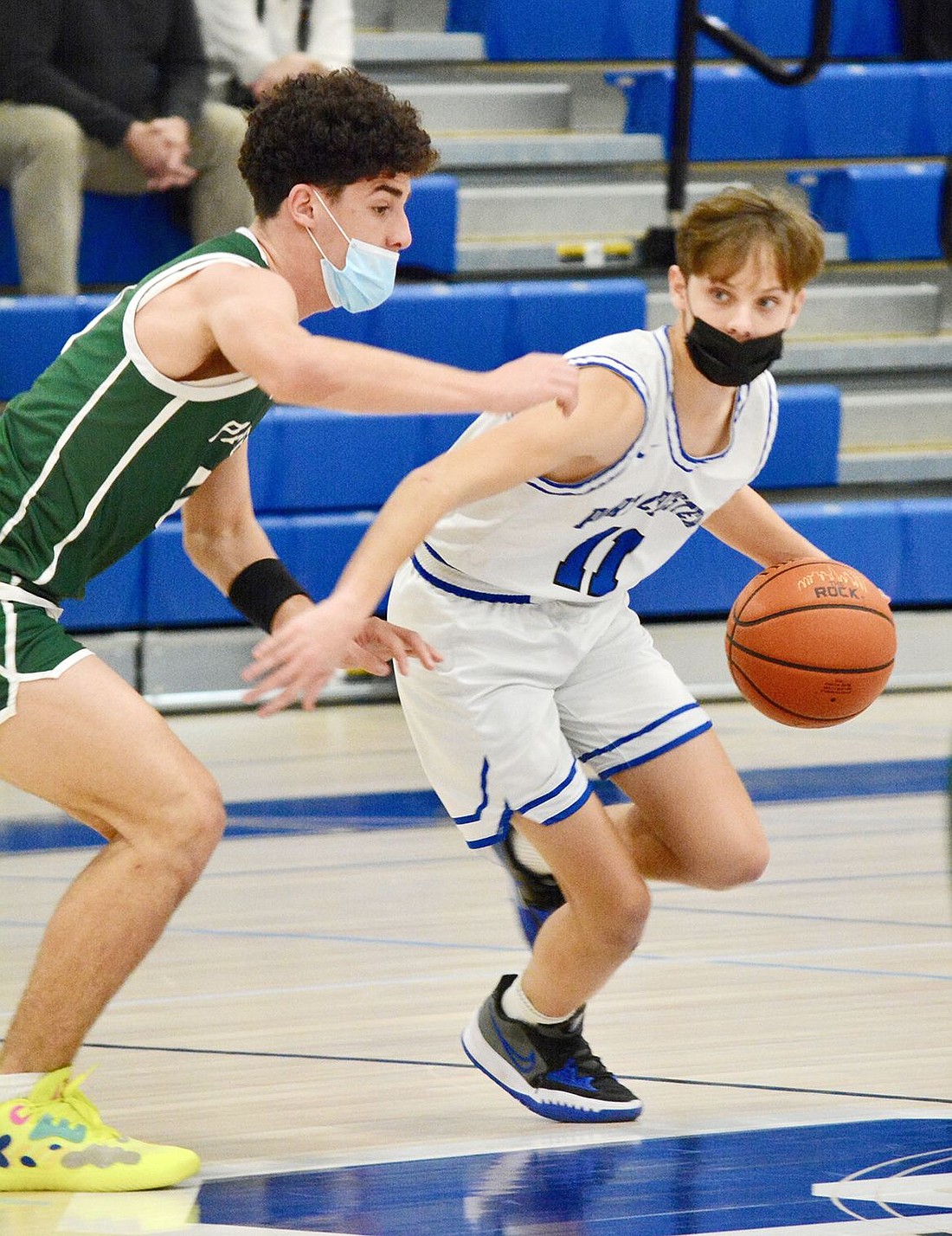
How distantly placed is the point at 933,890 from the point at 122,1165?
2.05m

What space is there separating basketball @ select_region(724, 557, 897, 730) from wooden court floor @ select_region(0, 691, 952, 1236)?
53 centimetres

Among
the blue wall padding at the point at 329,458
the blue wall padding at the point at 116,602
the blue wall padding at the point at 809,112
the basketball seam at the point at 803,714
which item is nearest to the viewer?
the basketball seam at the point at 803,714

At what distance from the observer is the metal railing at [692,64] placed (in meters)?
6.19

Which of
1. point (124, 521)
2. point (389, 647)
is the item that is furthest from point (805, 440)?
point (124, 521)

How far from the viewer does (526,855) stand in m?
2.90

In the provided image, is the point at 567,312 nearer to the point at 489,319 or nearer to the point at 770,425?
the point at 489,319

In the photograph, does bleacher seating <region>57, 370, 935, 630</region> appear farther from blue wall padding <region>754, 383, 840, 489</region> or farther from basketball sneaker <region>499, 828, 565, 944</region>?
basketball sneaker <region>499, 828, 565, 944</region>

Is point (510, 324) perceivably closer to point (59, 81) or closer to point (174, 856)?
point (59, 81)

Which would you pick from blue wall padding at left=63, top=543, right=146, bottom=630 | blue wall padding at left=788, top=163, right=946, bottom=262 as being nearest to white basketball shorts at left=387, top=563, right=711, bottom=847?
blue wall padding at left=63, top=543, right=146, bottom=630

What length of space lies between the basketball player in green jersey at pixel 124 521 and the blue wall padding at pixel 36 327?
3.37 metres

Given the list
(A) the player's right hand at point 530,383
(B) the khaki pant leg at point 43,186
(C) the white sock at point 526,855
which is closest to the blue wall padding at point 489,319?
(B) the khaki pant leg at point 43,186

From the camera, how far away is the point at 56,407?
2.32 metres

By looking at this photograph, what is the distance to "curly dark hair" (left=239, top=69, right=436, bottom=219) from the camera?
90.8 inches

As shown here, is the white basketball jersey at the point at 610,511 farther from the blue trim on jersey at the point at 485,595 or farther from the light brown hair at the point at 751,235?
the light brown hair at the point at 751,235
